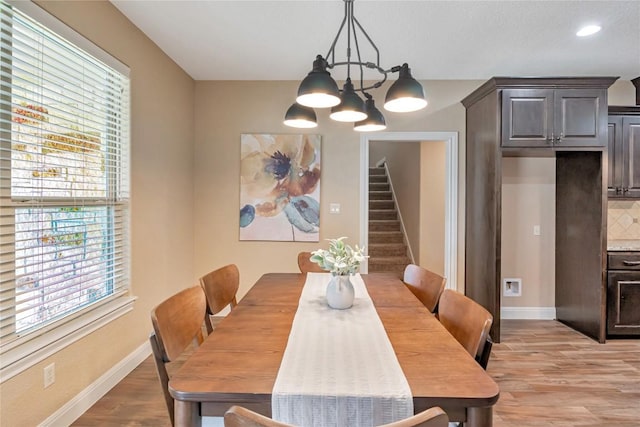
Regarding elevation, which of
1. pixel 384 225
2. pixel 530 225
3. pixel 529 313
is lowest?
pixel 529 313

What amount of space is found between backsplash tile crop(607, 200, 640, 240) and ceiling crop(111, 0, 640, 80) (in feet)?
4.51

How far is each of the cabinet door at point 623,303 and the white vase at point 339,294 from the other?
2946 mm

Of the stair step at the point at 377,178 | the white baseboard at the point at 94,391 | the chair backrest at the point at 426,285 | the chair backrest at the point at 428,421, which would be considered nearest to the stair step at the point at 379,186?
the stair step at the point at 377,178

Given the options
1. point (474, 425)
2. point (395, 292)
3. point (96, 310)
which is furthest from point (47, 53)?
point (474, 425)

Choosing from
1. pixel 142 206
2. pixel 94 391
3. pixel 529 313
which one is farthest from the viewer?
pixel 529 313

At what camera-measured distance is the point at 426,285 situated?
2215mm

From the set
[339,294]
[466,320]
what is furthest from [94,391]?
[466,320]

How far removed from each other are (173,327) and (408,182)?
196 inches

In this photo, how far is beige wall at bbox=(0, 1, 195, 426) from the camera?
6.43ft

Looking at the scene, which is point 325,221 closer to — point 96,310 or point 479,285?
point 479,285

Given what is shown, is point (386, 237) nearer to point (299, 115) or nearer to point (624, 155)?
point (624, 155)

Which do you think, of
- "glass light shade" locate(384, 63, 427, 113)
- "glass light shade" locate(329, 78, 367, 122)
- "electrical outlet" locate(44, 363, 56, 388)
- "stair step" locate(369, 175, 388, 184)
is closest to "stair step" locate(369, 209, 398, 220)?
"stair step" locate(369, 175, 388, 184)

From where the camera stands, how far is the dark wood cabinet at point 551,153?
323cm

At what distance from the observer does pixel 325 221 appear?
3.98m
